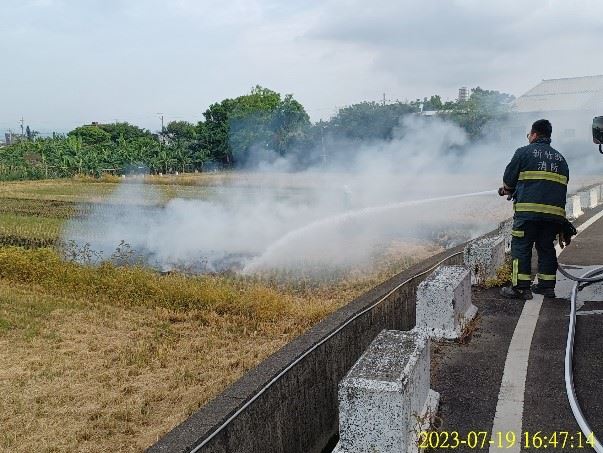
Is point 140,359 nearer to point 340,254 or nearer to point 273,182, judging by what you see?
point 340,254

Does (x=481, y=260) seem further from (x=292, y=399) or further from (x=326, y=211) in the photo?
(x=326, y=211)

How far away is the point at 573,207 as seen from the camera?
1080 cm

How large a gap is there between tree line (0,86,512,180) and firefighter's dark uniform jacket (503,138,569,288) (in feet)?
78.4

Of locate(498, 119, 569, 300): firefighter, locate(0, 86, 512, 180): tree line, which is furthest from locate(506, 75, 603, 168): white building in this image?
locate(498, 119, 569, 300): firefighter

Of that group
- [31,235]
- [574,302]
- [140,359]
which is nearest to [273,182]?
[31,235]

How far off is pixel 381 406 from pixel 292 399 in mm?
964

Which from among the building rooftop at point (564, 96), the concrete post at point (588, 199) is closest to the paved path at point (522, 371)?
the concrete post at point (588, 199)

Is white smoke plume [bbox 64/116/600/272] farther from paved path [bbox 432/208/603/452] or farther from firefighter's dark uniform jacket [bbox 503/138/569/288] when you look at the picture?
paved path [bbox 432/208/603/452]

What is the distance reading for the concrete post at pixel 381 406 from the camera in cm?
264

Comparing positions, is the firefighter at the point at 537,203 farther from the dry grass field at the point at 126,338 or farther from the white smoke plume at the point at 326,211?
the white smoke plume at the point at 326,211

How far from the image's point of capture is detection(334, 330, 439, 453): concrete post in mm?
2645

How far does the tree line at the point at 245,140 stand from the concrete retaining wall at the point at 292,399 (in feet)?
82.0

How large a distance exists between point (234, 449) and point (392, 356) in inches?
36.9

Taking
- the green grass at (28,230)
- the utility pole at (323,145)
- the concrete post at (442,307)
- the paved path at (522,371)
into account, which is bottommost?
the green grass at (28,230)
